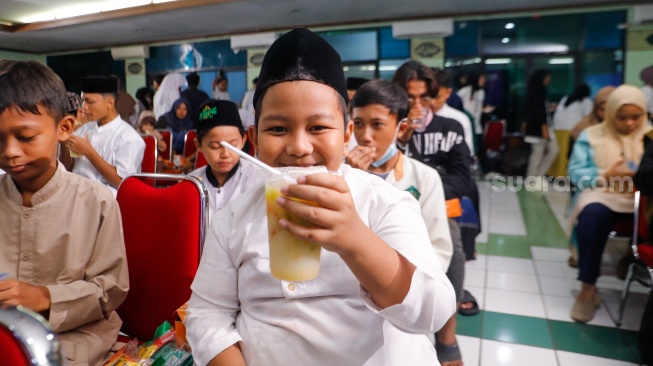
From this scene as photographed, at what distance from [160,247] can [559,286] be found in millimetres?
3185

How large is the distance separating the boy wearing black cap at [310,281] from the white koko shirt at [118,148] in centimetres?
228

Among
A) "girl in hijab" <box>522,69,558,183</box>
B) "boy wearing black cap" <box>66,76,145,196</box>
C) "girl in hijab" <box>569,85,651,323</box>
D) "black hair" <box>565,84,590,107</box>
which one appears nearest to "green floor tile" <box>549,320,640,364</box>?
"girl in hijab" <box>569,85,651,323</box>

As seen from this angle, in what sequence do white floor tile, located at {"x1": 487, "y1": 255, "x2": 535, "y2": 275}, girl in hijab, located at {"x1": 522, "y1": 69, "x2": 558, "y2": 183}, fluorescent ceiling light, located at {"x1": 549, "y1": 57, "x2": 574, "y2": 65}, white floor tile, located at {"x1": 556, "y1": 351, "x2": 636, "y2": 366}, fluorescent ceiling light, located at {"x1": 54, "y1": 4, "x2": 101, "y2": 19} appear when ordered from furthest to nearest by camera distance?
1. fluorescent ceiling light, located at {"x1": 549, "y1": 57, "x2": 574, "y2": 65}
2. fluorescent ceiling light, located at {"x1": 54, "y1": 4, "x2": 101, "y2": 19}
3. girl in hijab, located at {"x1": 522, "y1": 69, "x2": 558, "y2": 183}
4. white floor tile, located at {"x1": 487, "y1": 255, "x2": 535, "y2": 275}
5. white floor tile, located at {"x1": 556, "y1": 351, "x2": 636, "y2": 366}

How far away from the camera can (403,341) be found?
37.4 inches

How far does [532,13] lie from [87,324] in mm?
10075

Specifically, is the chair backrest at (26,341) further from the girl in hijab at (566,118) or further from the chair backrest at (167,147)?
the girl in hijab at (566,118)

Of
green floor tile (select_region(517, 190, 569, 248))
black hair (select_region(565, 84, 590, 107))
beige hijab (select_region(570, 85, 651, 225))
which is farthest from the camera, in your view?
black hair (select_region(565, 84, 590, 107))

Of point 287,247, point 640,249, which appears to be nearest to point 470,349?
point 640,249

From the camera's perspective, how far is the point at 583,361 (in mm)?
2436

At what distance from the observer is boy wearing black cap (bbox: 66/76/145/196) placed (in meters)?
2.87

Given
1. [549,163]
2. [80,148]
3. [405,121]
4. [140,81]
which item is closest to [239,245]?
[405,121]

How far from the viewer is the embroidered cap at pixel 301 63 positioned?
95cm

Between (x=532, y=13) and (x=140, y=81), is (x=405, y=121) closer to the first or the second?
(x=532, y=13)

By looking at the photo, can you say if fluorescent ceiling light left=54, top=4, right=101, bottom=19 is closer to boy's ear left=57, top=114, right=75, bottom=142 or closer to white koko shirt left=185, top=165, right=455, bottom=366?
boy's ear left=57, top=114, right=75, bottom=142
